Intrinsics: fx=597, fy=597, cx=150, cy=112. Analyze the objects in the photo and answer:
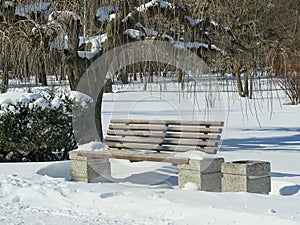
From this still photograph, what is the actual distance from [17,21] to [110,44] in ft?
5.01

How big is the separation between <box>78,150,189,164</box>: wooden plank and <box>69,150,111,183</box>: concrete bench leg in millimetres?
114

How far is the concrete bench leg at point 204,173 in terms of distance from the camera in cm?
746

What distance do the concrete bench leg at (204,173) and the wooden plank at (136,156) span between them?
130 mm

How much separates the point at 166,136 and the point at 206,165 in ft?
5.52

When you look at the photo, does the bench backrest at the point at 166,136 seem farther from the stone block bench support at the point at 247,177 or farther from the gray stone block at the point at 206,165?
the stone block bench support at the point at 247,177

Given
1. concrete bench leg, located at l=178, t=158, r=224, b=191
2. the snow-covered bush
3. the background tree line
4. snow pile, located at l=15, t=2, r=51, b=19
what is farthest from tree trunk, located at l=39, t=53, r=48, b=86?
concrete bench leg, located at l=178, t=158, r=224, b=191

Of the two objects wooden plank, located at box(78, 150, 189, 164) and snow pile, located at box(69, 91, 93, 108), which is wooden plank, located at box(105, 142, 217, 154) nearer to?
wooden plank, located at box(78, 150, 189, 164)

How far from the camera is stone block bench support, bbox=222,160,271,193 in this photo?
6.96 m

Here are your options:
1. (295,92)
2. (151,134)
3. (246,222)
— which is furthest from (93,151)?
(295,92)

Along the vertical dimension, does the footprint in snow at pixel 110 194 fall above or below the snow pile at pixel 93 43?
below

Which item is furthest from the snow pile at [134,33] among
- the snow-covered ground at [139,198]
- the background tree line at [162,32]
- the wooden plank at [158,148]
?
the wooden plank at [158,148]

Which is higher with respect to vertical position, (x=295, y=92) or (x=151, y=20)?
(x=151, y=20)

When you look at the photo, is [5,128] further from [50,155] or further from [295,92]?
[295,92]

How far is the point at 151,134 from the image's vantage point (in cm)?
920
